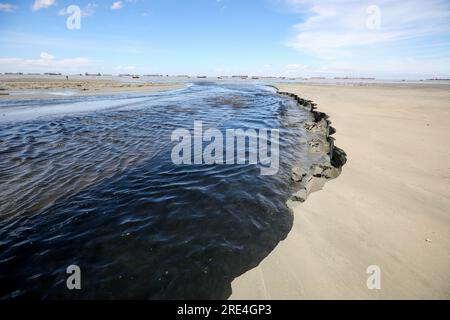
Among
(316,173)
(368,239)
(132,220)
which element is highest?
(316,173)

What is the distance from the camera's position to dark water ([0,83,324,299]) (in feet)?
11.1

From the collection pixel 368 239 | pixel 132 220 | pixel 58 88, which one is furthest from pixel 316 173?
pixel 58 88

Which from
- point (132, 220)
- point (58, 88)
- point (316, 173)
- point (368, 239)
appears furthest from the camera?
point (58, 88)

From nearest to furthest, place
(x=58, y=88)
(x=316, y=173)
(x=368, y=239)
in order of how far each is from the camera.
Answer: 1. (x=368, y=239)
2. (x=316, y=173)
3. (x=58, y=88)

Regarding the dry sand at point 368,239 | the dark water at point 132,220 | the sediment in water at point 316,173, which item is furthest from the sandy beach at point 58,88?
the dry sand at point 368,239

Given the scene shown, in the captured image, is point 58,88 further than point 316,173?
Yes

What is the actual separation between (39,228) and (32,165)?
409 cm

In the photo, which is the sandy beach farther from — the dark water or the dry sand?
the dry sand

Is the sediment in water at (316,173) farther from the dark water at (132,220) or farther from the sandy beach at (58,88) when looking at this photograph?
the sandy beach at (58,88)

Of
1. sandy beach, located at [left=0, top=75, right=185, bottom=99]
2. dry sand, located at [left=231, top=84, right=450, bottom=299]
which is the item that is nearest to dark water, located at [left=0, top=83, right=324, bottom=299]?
dry sand, located at [left=231, top=84, right=450, bottom=299]

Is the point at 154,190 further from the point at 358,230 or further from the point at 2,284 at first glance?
the point at 358,230

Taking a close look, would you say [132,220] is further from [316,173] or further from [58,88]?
[58,88]

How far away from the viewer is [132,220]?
4766mm

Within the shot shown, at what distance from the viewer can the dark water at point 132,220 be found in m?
3.39
